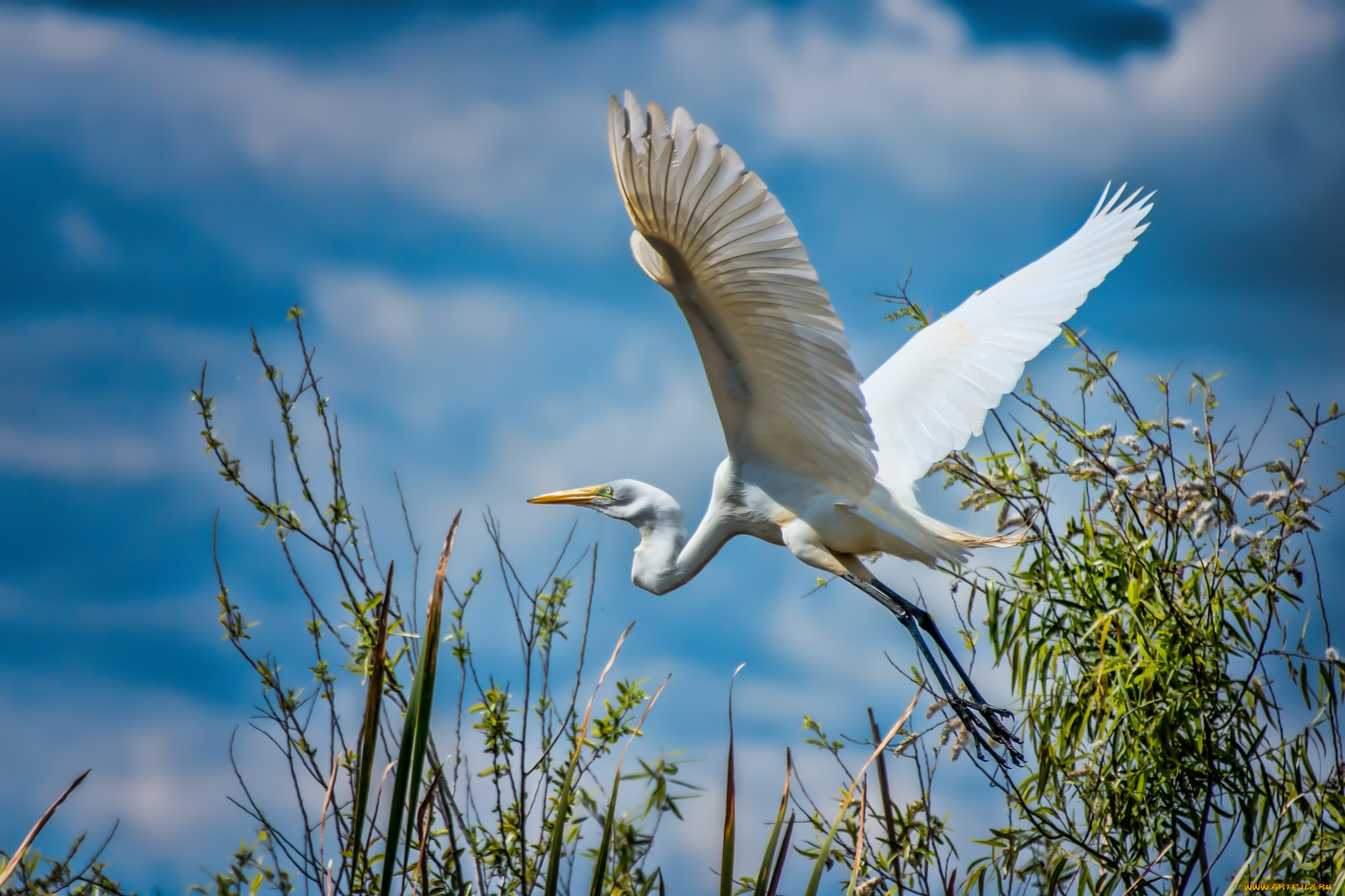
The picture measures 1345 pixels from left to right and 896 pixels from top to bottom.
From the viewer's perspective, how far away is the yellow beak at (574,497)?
3117mm

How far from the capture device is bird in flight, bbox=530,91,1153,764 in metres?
1.93

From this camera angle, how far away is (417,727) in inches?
53.2

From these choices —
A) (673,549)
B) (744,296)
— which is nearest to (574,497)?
(673,549)

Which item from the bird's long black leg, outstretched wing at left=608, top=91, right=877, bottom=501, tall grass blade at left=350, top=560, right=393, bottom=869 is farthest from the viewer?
the bird's long black leg

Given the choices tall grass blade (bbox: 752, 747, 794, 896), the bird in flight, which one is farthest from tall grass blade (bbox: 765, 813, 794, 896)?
the bird in flight

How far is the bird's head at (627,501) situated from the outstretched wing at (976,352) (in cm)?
63

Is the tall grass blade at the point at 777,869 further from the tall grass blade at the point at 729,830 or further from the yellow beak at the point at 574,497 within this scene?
the yellow beak at the point at 574,497

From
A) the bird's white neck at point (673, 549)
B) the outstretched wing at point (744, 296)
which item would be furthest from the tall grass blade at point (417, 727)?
the bird's white neck at point (673, 549)

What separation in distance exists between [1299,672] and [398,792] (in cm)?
263

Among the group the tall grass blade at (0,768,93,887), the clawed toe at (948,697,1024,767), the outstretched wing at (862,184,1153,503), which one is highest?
the outstretched wing at (862,184,1153,503)

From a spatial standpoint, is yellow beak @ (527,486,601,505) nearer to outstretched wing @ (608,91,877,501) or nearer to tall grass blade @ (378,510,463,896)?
outstretched wing @ (608,91,877,501)

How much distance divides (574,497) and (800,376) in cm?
96

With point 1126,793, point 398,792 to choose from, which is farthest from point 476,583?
point 1126,793

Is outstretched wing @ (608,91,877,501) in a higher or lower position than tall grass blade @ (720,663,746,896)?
higher
